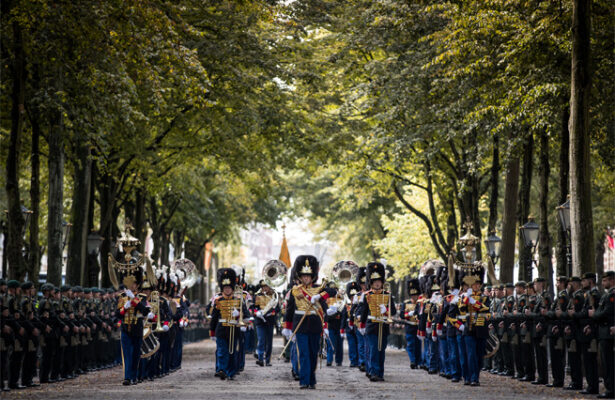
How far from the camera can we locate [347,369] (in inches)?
1016

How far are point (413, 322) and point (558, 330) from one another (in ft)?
Result: 26.1

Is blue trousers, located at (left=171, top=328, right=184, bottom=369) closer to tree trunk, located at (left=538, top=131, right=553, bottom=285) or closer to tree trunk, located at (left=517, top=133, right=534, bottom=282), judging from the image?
tree trunk, located at (left=538, top=131, right=553, bottom=285)

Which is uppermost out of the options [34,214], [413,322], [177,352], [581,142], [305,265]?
[581,142]

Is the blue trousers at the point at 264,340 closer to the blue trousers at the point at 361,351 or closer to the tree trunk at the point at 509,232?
the blue trousers at the point at 361,351

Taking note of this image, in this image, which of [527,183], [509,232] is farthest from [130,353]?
[509,232]

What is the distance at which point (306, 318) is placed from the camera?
60.9 feet

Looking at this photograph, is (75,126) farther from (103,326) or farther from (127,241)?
(103,326)

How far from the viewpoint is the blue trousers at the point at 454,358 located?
2092 cm

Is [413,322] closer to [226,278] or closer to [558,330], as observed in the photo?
[226,278]

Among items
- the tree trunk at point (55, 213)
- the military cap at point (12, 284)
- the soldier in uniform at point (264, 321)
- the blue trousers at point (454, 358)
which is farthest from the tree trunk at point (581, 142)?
the tree trunk at point (55, 213)

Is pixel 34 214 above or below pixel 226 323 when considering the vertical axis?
above

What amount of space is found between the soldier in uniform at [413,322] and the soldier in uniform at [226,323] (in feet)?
18.0

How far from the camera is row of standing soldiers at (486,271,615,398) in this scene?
16547 millimetres

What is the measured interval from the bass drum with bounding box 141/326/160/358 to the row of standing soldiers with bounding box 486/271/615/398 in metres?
7.41
